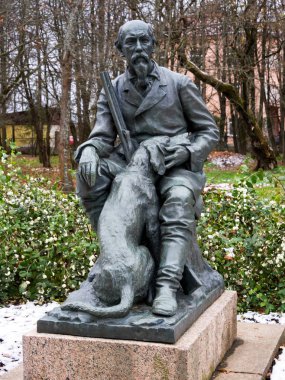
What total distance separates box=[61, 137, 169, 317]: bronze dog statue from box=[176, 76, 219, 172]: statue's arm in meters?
0.27

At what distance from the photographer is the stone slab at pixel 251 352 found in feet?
13.7

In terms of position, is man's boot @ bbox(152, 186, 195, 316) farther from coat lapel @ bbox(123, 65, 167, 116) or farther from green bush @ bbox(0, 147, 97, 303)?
green bush @ bbox(0, 147, 97, 303)

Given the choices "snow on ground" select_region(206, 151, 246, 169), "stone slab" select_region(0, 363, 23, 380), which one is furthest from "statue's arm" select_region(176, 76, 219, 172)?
"snow on ground" select_region(206, 151, 246, 169)

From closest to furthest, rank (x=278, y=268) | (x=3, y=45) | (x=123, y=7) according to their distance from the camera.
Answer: (x=278, y=268)
(x=123, y=7)
(x=3, y=45)

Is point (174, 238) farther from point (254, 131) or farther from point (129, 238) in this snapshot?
point (254, 131)

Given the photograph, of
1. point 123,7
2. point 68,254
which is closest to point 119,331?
point 68,254

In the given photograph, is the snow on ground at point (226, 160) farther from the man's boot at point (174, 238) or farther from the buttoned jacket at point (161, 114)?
the man's boot at point (174, 238)

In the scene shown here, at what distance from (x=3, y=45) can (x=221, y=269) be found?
683 inches

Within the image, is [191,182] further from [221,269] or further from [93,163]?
[221,269]

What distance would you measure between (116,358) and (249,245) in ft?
10.3

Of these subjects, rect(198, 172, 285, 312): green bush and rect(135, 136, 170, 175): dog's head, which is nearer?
rect(135, 136, 170, 175): dog's head

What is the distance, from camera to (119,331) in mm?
3672

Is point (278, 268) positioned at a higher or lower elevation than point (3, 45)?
lower

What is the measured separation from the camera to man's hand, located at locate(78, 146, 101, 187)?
13.7 ft
